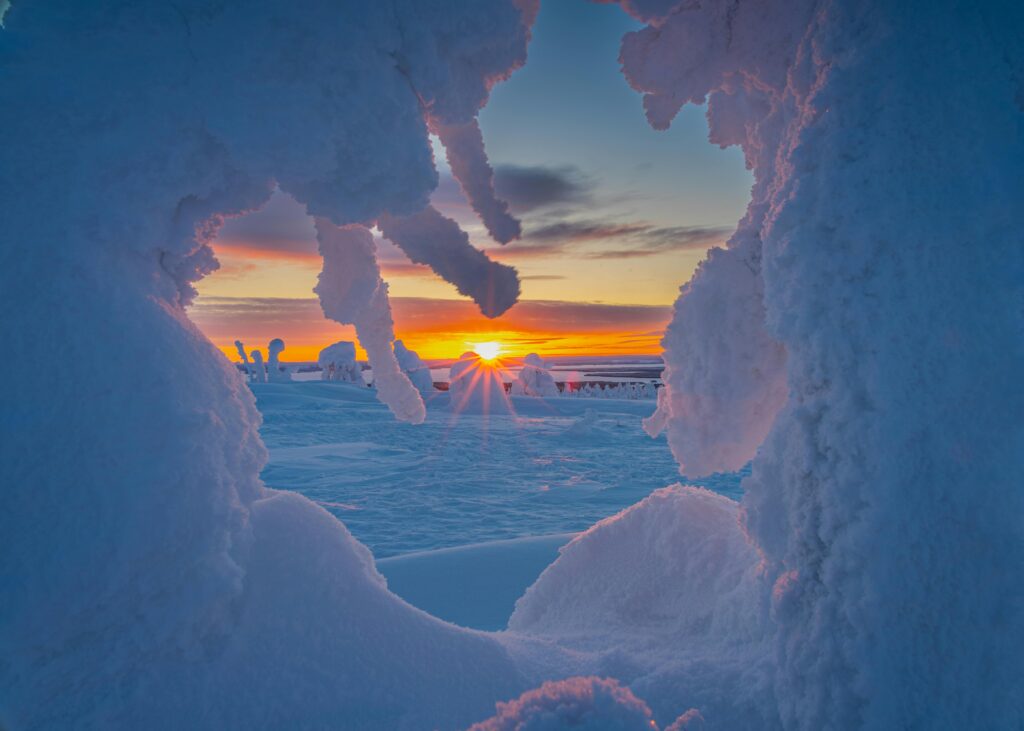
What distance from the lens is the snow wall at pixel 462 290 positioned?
4.83 feet

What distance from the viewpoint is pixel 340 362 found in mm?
33219

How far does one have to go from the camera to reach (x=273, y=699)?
172 centimetres

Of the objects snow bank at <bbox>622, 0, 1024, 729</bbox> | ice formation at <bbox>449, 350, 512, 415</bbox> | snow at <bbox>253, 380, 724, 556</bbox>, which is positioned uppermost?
snow bank at <bbox>622, 0, 1024, 729</bbox>

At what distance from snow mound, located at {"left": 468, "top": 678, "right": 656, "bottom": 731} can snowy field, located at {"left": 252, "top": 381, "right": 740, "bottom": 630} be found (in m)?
3.04

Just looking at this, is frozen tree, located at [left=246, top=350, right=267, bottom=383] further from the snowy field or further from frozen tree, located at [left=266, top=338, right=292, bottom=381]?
the snowy field

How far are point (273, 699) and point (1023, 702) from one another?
2.09 metres

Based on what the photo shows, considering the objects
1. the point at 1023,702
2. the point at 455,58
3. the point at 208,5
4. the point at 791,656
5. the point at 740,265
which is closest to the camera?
the point at 1023,702

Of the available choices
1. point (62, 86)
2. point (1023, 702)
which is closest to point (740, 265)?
point (1023, 702)

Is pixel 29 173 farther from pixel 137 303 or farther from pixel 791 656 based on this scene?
pixel 791 656

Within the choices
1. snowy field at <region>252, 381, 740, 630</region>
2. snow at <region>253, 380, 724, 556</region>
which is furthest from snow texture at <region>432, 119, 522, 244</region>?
snow at <region>253, 380, 724, 556</region>

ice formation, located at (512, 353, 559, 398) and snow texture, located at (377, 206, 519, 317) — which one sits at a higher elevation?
snow texture, located at (377, 206, 519, 317)

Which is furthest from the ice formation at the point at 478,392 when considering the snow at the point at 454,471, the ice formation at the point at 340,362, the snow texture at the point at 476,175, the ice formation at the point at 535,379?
the snow texture at the point at 476,175

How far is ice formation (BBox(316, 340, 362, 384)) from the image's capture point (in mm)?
32938

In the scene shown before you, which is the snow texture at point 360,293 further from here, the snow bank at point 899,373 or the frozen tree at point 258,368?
the frozen tree at point 258,368
